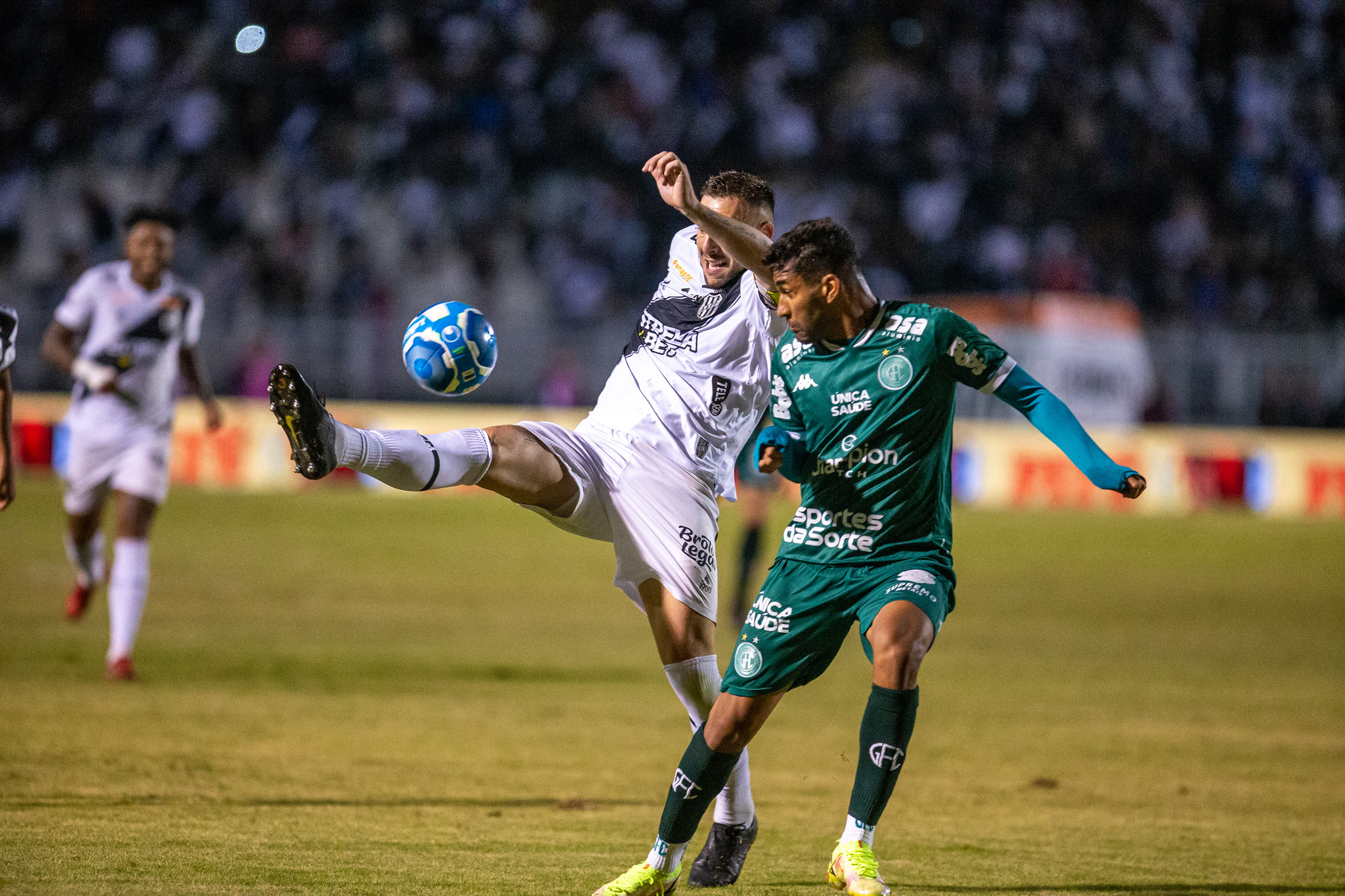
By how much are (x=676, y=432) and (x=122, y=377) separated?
5.40 m

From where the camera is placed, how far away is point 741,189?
5.73 m

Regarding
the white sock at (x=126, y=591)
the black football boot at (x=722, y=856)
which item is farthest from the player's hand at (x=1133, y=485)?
the white sock at (x=126, y=591)

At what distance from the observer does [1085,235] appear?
2669 centimetres

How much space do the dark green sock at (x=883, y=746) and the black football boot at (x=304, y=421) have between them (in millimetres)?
1908

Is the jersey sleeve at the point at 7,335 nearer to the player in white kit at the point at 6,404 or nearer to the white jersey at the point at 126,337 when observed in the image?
the player in white kit at the point at 6,404

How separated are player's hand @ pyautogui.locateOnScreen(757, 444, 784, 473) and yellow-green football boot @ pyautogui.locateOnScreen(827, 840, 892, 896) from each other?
1.22 m

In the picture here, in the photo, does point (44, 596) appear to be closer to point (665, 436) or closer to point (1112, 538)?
point (665, 436)

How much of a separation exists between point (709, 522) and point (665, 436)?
367 mm

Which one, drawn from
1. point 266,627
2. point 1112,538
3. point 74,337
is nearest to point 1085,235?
point 1112,538

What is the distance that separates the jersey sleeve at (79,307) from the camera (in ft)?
32.6

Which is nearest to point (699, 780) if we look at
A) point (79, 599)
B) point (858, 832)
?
point (858, 832)

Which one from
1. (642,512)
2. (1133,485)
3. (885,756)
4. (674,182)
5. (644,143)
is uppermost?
(644,143)

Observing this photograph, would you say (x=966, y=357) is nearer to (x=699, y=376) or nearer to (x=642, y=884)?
(x=699, y=376)

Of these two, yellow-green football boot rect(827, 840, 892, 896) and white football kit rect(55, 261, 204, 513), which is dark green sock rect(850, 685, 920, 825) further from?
white football kit rect(55, 261, 204, 513)
